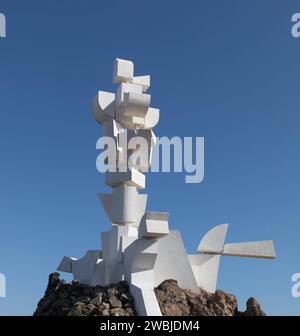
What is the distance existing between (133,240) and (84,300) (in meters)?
2.97

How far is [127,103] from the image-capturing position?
21500 millimetres

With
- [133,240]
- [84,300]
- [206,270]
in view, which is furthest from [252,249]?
[84,300]

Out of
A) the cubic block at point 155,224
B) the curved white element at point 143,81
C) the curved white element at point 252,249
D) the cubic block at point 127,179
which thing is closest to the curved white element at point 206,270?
the curved white element at point 252,249

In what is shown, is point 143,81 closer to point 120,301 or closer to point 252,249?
point 252,249

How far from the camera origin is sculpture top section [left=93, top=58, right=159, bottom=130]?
2152 centimetres

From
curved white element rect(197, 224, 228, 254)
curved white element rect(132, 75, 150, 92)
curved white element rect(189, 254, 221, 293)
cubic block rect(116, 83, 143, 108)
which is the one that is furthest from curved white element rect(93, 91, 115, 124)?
curved white element rect(189, 254, 221, 293)

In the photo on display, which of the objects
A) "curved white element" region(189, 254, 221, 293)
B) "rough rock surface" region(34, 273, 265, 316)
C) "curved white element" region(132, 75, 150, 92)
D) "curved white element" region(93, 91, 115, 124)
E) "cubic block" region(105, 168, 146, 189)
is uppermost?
"curved white element" region(132, 75, 150, 92)

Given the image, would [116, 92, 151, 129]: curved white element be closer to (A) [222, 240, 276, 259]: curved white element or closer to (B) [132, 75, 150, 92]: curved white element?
(B) [132, 75, 150, 92]: curved white element

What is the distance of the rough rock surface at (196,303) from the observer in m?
18.9

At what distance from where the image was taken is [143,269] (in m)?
19.1

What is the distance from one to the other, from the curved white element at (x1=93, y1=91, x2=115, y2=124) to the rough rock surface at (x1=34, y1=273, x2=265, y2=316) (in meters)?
6.72
